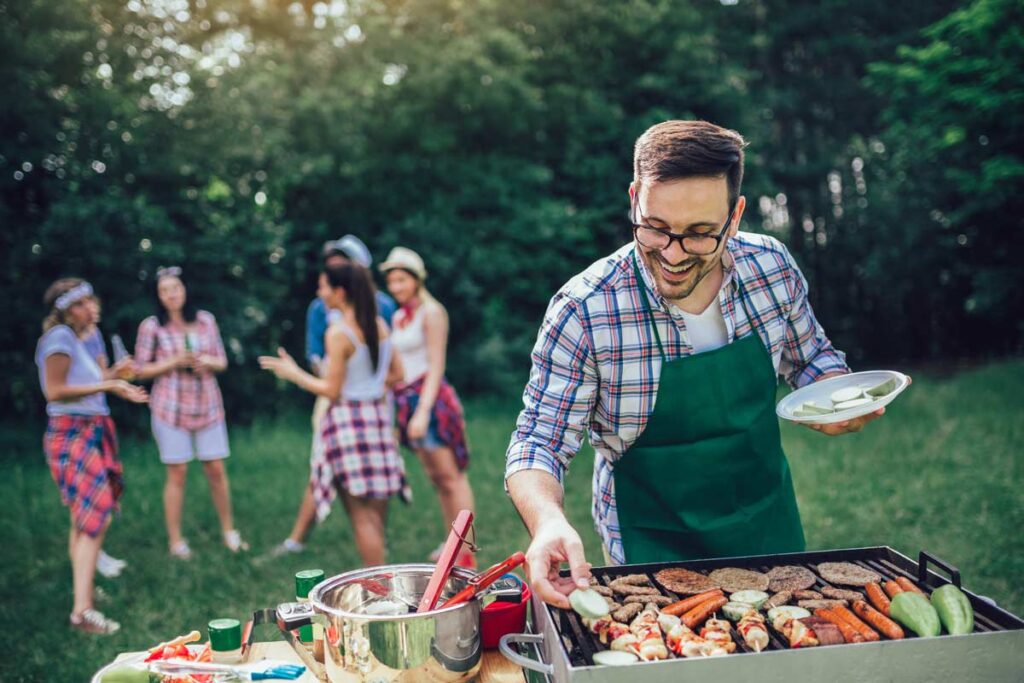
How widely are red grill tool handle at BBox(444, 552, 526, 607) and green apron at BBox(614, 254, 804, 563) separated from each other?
0.51 m

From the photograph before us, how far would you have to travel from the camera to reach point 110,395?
1016cm

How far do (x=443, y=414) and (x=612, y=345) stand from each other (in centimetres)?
339

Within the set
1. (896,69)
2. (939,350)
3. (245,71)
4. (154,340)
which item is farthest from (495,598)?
(939,350)

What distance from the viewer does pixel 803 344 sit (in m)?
2.27

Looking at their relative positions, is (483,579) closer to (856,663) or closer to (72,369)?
(856,663)

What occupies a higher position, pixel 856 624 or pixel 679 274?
pixel 679 274

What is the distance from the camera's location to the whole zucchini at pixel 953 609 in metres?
1.48

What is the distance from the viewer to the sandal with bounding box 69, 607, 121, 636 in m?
4.43

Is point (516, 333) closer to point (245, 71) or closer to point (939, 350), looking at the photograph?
point (245, 71)

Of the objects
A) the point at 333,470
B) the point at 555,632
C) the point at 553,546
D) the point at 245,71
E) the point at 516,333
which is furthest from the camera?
the point at 516,333

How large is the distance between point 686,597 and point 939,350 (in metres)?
18.5

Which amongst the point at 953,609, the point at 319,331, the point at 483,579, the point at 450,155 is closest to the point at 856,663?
the point at 953,609

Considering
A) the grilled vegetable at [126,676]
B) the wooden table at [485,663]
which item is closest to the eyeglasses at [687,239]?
the wooden table at [485,663]

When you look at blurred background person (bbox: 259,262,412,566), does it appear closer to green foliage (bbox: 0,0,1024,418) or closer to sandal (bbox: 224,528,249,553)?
sandal (bbox: 224,528,249,553)
